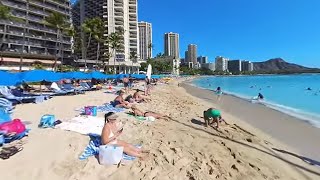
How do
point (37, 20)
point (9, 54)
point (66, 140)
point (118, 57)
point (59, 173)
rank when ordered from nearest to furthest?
point (59, 173), point (66, 140), point (9, 54), point (37, 20), point (118, 57)

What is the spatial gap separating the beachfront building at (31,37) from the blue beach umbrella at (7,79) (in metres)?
48.5

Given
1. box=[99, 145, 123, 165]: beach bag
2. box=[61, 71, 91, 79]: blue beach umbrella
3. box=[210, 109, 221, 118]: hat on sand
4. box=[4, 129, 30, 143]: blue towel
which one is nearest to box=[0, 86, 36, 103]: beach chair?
box=[4, 129, 30, 143]: blue towel

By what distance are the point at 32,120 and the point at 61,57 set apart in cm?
7528

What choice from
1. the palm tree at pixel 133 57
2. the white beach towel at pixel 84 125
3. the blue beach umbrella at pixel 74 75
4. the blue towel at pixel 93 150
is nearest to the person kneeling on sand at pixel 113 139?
the blue towel at pixel 93 150

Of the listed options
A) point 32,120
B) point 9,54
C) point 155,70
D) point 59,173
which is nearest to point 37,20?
point 9,54

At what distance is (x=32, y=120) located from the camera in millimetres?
10234

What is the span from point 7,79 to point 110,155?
10828 mm

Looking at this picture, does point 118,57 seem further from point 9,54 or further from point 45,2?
point 9,54

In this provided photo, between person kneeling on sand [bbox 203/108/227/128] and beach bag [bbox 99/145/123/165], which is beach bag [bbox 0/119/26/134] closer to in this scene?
beach bag [bbox 99/145/123/165]

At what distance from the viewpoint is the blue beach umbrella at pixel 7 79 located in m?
14.8

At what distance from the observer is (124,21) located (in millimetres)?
118125


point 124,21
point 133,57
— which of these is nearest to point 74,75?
point 133,57

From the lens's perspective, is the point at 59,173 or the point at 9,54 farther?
the point at 9,54

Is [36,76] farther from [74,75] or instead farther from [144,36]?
[144,36]
